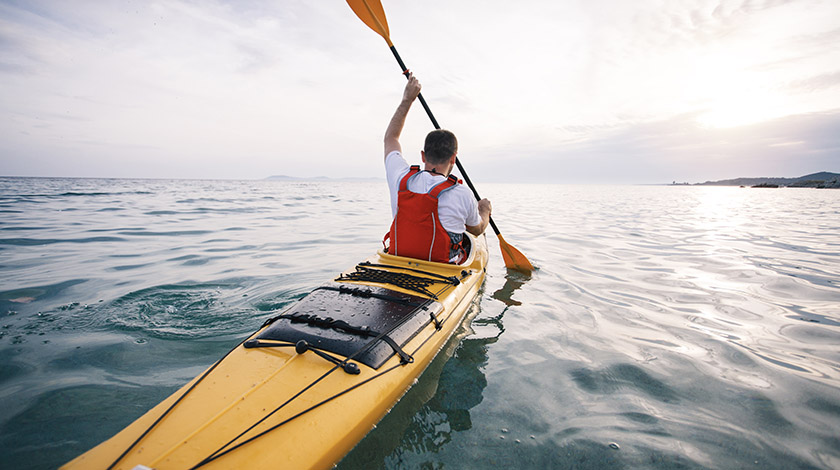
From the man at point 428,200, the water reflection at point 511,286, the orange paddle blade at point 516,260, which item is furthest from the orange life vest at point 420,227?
the orange paddle blade at point 516,260

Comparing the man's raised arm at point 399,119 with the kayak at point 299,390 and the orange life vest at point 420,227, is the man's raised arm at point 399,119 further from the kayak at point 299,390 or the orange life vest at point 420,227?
the kayak at point 299,390

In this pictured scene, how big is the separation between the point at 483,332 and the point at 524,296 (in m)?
1.63

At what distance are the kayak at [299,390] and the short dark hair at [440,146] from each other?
4.86ft

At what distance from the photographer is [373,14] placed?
17.4 ft

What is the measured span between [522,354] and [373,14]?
5.34 metres

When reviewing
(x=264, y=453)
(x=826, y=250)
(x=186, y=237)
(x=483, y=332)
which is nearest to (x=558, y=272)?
(x=483, y=332)

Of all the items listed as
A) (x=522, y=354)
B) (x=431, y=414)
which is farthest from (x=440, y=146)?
(x=431, y=414)

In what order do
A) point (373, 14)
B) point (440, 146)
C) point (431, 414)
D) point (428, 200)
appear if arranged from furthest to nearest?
point (373, 14) → point (440, 146) → point (428, 200) → point (431, 414)

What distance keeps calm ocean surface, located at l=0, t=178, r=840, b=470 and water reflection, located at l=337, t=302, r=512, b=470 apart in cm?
1

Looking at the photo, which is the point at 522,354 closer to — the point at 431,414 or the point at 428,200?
the point at 431,414

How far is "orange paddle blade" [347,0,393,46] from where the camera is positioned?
532 centimetres

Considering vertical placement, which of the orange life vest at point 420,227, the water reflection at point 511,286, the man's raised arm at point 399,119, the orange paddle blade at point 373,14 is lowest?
the water reflection at point 511,286

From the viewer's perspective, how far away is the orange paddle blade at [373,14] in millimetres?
5318

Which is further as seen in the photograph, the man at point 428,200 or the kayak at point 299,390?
the man at point 428,200
